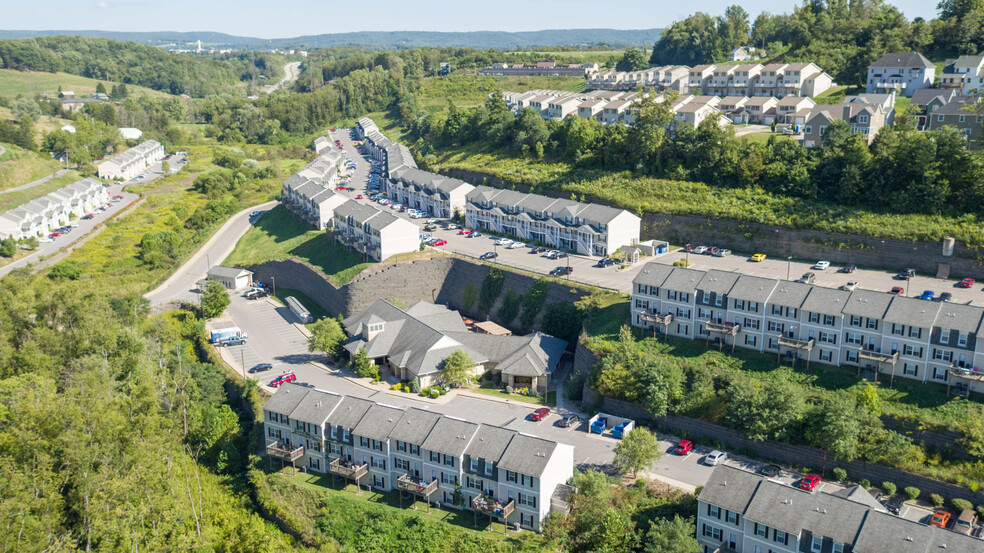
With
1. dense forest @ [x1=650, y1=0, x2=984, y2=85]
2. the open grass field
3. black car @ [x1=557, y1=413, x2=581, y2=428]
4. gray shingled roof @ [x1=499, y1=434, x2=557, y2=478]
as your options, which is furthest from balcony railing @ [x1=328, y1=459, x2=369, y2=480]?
the open grass field

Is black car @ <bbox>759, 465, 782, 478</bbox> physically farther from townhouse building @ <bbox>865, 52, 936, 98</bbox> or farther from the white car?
townhouse building @ <bbox>865, 52, 936, 98</bbox>

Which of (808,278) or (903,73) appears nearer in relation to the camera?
(808,278)

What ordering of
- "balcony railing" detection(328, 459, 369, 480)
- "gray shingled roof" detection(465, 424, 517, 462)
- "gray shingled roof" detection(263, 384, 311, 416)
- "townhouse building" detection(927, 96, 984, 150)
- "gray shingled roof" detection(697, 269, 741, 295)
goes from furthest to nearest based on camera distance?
1. "townhouse building" detection(927, 96, 984, 150)
2. "gray shingled roof" detection(697, 269, 741, 295)
3. "gray shingled roof" detection(263, 384, 311, 416)
4. "balcony railing" detection(328, 459, 369, 480)
5. "gray shingled roof" detection(465, 424, 517, 462)

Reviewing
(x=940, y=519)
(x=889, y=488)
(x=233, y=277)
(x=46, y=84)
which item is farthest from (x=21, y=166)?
(x=940, y=519)

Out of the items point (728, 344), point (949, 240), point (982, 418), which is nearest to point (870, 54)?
point (949, 240)

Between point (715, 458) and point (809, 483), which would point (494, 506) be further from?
point (809, 483)

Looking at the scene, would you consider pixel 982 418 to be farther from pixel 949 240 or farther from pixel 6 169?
pixel 6 169
